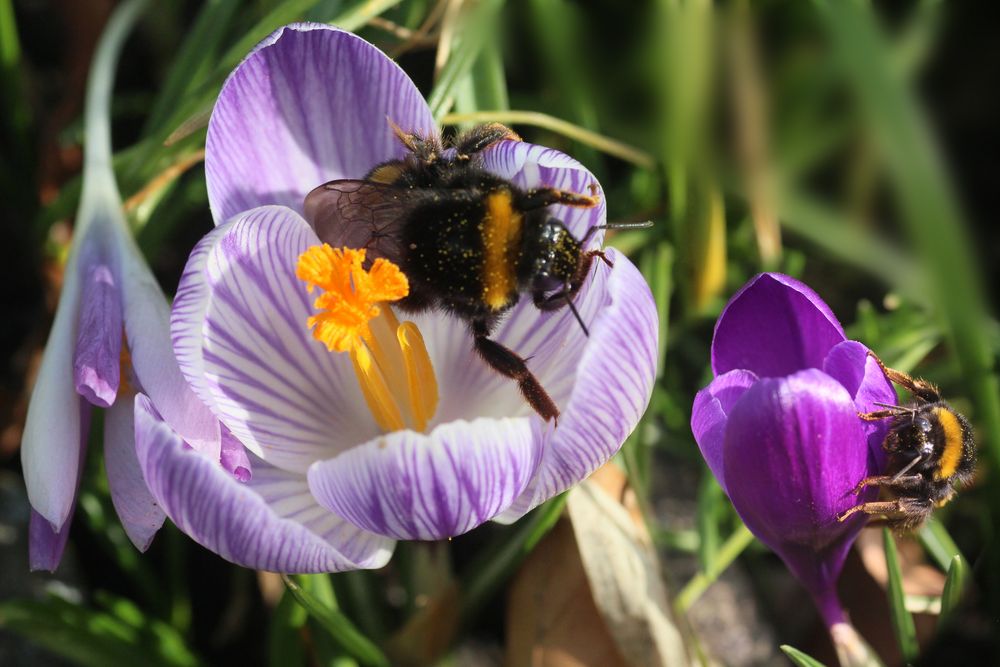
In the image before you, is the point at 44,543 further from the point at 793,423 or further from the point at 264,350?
the point at 793,423

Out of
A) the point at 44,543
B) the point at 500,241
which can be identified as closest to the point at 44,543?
the point at 44,543

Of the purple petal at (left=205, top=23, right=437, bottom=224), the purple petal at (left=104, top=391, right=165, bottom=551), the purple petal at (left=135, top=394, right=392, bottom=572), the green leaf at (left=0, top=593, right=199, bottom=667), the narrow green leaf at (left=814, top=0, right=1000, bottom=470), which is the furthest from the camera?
the green leaf at (left=0, top=593, right=199, bottom=667)

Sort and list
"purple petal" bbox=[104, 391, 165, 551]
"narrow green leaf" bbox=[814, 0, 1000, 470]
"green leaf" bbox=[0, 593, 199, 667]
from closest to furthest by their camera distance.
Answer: "narrow green leaf" bbox=[814, 0, 1000, 470], "purple petal" bbox=[104, 391, 165, 551], "green leaf" bbox=[0, 593, 199, 667]

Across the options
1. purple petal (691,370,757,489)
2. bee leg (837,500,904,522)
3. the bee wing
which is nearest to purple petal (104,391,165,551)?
the bee wing

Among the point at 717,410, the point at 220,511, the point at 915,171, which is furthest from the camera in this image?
the point at 717,410

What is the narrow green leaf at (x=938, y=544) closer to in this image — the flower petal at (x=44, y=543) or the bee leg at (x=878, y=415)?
the bee leg at (x=878, y=415)

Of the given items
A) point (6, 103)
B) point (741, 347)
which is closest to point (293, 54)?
point (741, 347)

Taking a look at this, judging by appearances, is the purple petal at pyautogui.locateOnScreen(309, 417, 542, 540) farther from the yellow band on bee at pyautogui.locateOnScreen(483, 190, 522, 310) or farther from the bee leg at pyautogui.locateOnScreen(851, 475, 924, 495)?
the bee leg at pyautogui.locateOnScreen(851, 475, 924, 495)
